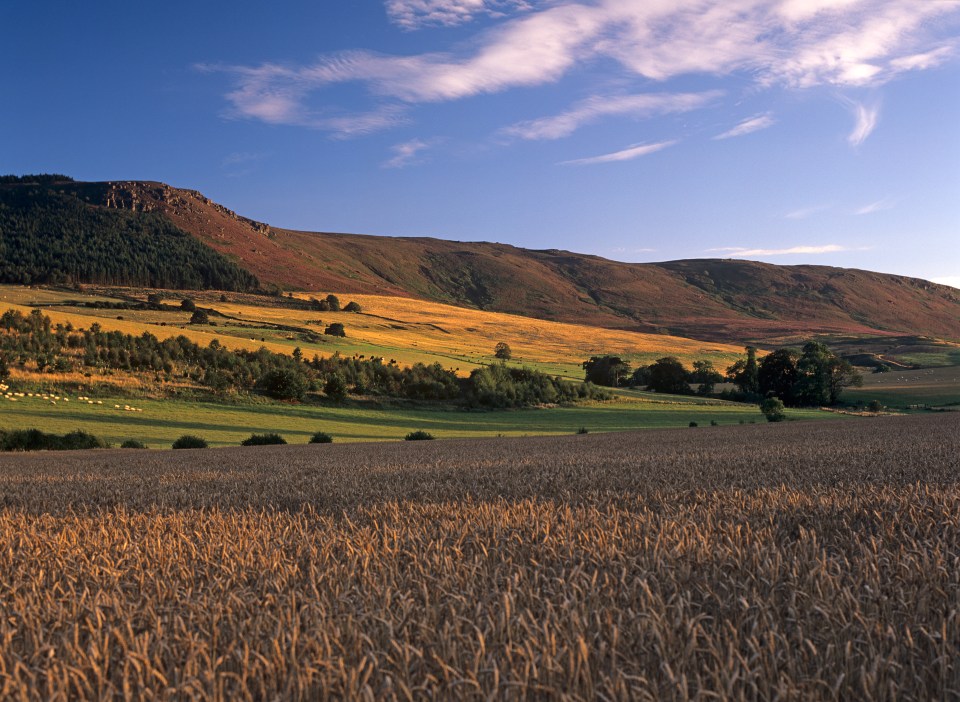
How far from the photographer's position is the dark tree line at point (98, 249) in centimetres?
14938

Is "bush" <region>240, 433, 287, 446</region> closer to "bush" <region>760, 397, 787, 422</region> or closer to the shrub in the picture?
the shrub

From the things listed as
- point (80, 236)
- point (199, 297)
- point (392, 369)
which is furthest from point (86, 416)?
point (80, 236)

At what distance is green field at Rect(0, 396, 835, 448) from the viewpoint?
35656 millimetres

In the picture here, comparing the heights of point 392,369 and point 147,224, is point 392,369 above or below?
below

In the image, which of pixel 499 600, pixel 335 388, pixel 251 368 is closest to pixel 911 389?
pixel 335 388

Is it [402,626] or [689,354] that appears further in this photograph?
[689,354]

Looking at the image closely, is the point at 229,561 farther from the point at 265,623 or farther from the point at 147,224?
the point at 147,224

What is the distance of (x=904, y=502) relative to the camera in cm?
590

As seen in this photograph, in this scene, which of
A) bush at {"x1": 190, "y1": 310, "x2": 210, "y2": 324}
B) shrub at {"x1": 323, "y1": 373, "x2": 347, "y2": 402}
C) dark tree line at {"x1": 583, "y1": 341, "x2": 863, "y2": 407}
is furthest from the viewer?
bush at {"x1": 190, "y1": 310, "x2": 210, "y2": 324}

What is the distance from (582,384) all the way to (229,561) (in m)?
63.9

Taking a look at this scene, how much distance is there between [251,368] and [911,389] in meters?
68.2

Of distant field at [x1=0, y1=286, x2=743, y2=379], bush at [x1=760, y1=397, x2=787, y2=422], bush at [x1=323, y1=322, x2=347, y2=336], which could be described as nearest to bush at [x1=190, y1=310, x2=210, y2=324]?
distant field at [x1=0, y1=286, x2=743, y2=379]

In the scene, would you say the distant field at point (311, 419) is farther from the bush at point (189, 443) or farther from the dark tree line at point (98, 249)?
the dark tree line at point (98, 249)

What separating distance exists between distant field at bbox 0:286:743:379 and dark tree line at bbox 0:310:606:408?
5540 millimetres
